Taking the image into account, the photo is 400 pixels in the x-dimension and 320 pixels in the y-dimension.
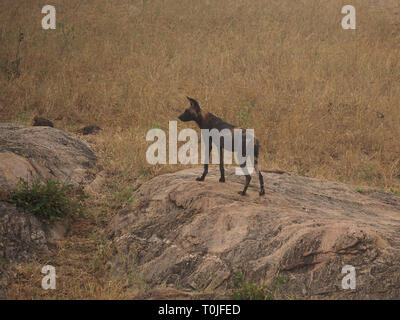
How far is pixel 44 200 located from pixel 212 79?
7.15m

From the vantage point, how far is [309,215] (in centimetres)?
586

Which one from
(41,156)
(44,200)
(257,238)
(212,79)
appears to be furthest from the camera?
(212,79)

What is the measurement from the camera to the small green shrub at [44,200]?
6220 millimetres

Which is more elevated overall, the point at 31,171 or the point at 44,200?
the point at 31,171

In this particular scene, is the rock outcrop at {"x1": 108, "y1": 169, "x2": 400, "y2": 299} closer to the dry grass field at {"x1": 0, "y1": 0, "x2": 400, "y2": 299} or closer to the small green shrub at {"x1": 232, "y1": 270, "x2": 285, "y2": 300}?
the small green shrub at {"x1": 232, "y1": 270, "x2": 285, "y2": 300}

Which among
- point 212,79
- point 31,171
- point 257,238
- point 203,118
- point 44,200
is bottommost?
point 257,238

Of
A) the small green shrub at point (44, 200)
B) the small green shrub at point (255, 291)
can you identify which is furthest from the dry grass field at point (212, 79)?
the small green shrub at point (255, 291)

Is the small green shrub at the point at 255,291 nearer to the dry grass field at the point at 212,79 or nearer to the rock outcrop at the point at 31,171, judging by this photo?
the rock outcrop at the point at 31,171

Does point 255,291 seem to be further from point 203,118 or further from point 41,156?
point 41,156

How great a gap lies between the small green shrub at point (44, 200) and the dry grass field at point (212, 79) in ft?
1.18

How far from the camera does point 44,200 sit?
634cm

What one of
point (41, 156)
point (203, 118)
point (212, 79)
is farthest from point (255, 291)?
point (212, 79)

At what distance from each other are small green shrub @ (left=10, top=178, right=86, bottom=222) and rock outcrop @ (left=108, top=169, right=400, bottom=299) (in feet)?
2.33

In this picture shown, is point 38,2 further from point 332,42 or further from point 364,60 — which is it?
point 364,60
